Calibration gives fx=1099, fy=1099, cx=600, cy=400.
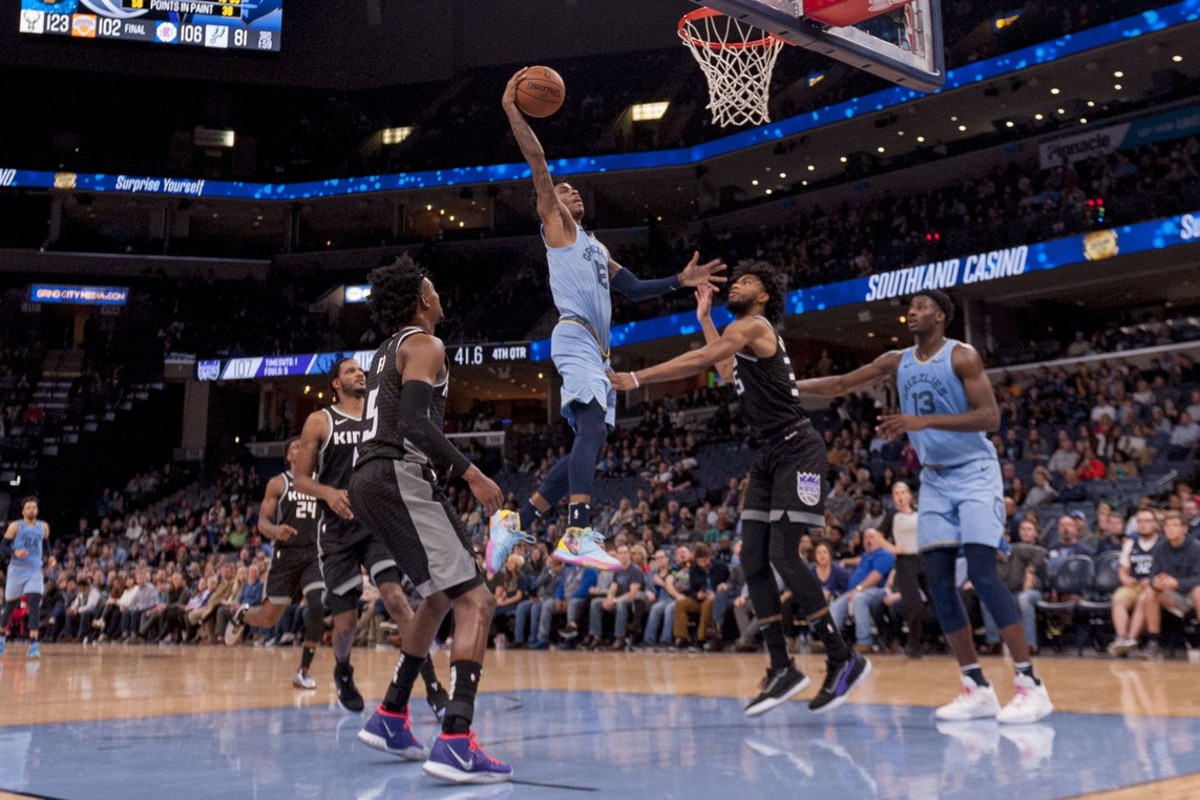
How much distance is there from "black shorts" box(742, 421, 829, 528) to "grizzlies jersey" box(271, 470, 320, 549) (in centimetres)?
384

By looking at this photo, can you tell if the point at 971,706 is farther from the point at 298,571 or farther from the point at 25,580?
the point at 25,580

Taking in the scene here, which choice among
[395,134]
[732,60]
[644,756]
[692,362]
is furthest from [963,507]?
[395,134]

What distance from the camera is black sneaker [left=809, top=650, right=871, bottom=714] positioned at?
5219 millimetres

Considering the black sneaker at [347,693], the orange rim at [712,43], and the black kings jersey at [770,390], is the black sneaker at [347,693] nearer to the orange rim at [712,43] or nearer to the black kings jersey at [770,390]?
the black kings jersey at [770,390]

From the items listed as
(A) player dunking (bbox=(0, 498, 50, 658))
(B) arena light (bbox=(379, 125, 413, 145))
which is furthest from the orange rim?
(B) arena light (bbox=(379, 125, 413, 145))

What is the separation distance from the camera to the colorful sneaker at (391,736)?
427 cm

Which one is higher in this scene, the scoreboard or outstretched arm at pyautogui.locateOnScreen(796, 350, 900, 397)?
the scoreboard

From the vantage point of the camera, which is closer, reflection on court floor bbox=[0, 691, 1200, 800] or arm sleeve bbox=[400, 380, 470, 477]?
reflection on court floor bbox=[0, 691, 1200, 800]

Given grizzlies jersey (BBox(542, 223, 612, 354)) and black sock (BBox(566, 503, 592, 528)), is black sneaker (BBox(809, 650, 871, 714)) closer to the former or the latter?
black sock (BBox(566, 503, 592, 528))

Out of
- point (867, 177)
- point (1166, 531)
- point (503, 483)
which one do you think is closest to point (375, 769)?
point (1166, 531)

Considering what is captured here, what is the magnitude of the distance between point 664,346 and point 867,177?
21.7 ft

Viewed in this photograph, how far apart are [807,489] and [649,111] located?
27.4 meters

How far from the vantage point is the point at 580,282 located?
5.73m

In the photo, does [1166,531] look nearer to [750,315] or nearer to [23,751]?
[750,315]
